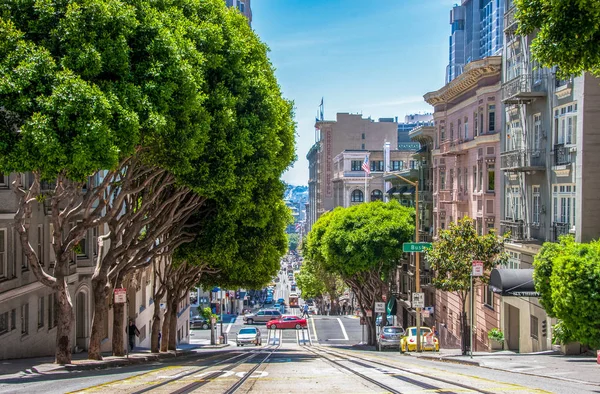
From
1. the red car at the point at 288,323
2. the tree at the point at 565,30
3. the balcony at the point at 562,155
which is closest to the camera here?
the tree at the point at 565,30

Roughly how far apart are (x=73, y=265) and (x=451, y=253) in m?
17.6

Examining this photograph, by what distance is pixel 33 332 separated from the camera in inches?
1136

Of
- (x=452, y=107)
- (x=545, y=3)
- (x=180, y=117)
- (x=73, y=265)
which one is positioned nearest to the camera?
(x=545, y=3)

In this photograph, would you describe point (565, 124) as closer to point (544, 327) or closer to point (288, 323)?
point (544, 327)

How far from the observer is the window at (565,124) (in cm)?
2909

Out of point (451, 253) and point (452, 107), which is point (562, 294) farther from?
point (452, 107)

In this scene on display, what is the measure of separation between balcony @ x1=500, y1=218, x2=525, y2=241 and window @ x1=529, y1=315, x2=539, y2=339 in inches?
147

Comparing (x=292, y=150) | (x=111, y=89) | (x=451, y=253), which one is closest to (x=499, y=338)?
(x=451, y=253)

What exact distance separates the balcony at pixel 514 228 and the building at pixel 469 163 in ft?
8.96

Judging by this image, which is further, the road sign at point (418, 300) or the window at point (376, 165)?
the window at point (376, 165)

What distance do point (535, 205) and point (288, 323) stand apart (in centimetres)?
3866

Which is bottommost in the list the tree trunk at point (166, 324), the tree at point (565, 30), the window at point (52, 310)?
the tree trunk at point (166, 324)

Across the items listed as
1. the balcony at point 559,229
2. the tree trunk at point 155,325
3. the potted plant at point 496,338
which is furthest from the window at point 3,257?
the potted plant at point 496,338

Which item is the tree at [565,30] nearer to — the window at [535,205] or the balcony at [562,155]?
the balcony at [562,155]
